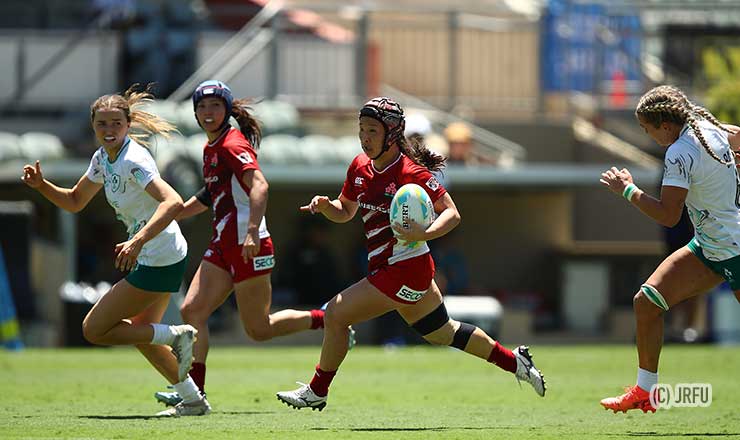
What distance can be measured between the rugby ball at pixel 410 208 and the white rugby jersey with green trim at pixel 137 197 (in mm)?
A: 1583

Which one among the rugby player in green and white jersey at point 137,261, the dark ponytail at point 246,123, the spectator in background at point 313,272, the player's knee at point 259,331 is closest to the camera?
the rugby player in green and white jersey at point 137,261

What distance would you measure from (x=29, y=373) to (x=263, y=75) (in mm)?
10036

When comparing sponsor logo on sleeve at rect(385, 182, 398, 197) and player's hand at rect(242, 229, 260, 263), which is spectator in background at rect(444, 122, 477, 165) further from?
player's hand at rect(242, 229, 260, 263)

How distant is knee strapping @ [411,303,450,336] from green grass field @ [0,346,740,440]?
2.07 ft

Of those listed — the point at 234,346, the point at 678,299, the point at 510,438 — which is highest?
the point at 678,299

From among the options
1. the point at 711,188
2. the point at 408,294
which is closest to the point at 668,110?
the point at 711,188

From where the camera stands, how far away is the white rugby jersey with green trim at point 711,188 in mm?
8680

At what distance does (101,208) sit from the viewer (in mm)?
22844

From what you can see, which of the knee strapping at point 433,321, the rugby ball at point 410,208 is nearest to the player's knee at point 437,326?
the knee strapping at point 433,321

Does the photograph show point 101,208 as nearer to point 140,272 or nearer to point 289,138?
point 289,138

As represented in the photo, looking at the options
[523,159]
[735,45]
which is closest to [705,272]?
[523,159]

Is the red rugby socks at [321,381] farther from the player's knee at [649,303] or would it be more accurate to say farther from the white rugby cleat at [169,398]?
the player's knee at [649,303]

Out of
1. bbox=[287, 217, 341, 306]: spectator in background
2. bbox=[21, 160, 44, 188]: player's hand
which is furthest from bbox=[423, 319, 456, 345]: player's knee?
bbox=[287, 217, 341, 306]: spectator in background

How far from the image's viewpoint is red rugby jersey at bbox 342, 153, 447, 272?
9055 mm
